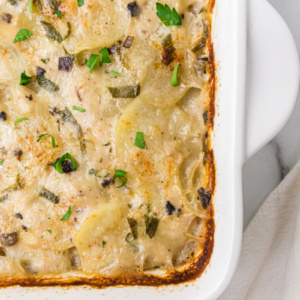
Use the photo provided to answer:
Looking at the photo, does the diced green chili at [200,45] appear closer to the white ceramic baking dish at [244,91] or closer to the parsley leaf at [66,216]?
the white ceramic baking dish at [244,91]

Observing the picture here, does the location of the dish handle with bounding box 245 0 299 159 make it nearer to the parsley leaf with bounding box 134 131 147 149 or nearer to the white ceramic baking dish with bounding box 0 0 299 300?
the white ceramic baking dish with bounding box 0 0 299 300

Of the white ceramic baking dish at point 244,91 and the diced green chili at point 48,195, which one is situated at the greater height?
the white ceramic baking dish at point 244,91

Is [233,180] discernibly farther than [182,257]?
No

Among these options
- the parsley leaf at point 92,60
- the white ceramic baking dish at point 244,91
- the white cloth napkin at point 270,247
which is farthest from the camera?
the white cloth napkin at point 270,247

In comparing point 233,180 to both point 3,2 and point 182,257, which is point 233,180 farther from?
point 3,2

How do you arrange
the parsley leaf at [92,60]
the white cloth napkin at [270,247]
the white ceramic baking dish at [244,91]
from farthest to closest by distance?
the white cloth napkin at [270,247]
the parsley leaf at [92,60]
the white ceramic baking dish at [244,91]

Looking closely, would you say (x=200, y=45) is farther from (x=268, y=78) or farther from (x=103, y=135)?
(x=103, y=135)

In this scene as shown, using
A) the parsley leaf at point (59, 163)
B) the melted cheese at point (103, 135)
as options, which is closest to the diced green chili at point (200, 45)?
→ the melted cheese at point (103, 135)

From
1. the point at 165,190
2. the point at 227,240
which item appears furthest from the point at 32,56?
the point at 227,240
